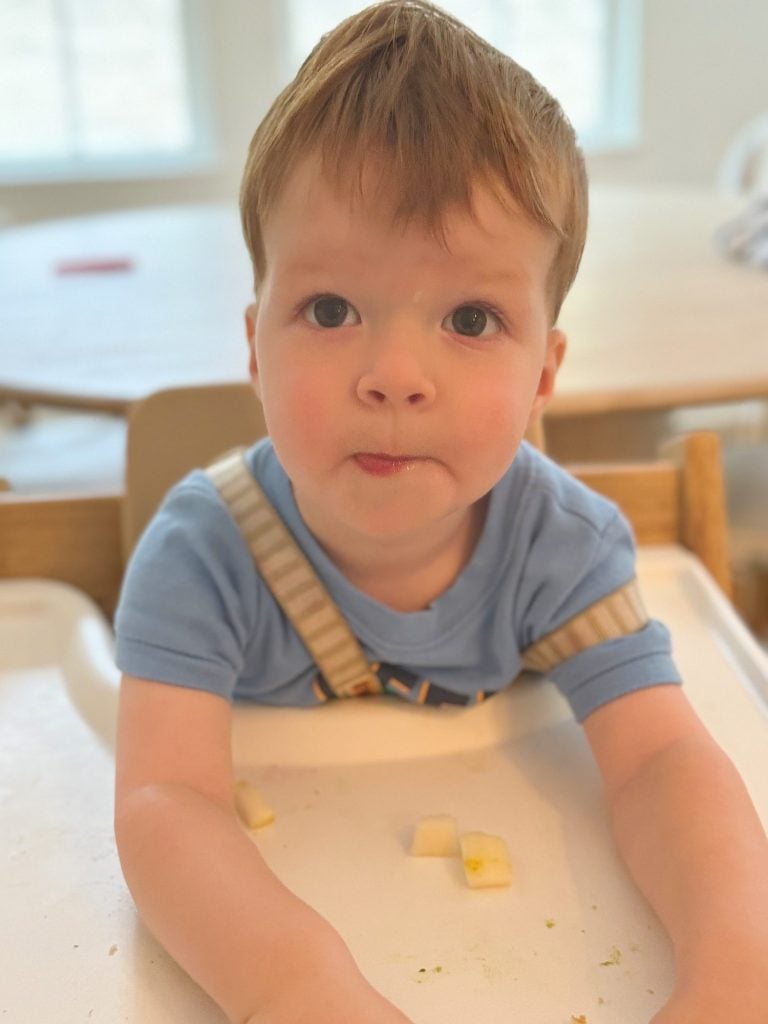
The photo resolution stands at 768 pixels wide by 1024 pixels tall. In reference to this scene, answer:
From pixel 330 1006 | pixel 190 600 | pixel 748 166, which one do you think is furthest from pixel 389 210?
pixel 748 166

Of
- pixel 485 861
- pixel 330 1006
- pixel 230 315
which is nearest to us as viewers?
pixel 330 1006

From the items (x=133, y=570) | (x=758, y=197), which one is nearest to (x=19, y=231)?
(x=758, y=197)

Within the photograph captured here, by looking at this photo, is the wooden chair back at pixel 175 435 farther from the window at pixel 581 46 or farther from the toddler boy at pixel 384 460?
the window at pixel 581 46

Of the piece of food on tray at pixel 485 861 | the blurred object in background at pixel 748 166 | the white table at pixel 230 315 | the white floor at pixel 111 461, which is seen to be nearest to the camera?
the piece of food on tray at pixel 485 861

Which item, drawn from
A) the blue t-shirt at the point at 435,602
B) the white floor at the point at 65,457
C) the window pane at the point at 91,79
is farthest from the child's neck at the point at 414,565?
the window pane at the point at 91,79

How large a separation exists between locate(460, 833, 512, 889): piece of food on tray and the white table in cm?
46

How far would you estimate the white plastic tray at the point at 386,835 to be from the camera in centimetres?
52

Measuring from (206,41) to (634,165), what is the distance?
1.42 meters

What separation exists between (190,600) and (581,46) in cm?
339

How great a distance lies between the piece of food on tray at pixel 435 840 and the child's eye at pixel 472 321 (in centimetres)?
27

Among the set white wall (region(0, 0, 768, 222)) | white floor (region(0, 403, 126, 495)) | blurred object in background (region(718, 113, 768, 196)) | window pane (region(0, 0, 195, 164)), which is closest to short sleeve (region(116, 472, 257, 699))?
white floor (region(0, 403, 126, 495))

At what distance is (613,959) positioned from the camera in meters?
0.53

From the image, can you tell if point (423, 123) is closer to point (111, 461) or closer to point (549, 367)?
point (549, 367)

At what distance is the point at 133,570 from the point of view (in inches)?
26.1
